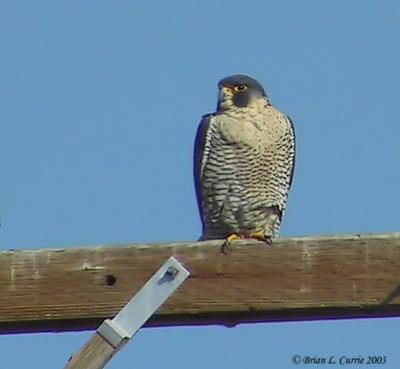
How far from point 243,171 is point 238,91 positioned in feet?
2.66

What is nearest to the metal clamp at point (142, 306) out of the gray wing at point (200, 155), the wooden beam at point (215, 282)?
the wooden beam at point (215, 282)

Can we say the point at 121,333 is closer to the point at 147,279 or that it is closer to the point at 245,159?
the point at 147,279

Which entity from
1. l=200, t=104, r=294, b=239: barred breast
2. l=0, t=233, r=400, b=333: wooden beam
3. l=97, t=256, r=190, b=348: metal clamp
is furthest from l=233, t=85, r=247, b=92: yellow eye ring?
l=97, t=256, r=190, b=348: metal clamp

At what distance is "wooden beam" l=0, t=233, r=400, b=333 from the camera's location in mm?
2219

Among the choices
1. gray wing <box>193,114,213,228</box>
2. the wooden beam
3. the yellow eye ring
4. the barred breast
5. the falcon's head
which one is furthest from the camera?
the yellow eye ring

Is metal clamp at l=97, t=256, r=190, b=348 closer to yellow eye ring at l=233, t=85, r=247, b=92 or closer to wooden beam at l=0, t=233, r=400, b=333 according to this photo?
wooden beam at l=0, t=233, r=400, b=333

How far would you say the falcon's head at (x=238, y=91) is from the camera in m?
6.50

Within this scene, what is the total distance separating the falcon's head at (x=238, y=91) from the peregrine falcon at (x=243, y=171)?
0.16 metres

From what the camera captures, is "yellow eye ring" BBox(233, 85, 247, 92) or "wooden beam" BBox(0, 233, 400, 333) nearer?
"wooden beam" BBox(0, 233, 400, 333)

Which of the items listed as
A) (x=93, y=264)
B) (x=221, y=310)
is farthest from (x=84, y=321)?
(x=221, y=310)

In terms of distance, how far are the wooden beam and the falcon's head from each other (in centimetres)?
416

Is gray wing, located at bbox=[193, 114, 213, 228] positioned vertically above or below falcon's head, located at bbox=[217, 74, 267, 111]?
below

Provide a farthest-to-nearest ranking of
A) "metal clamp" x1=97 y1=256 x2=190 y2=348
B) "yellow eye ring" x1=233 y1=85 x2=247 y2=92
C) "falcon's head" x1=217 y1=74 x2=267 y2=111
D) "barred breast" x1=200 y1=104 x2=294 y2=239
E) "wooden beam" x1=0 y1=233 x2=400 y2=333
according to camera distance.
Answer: "yellow eye ring" x1=233 y1=85 x2=247 y2=92 → "falcon's head" x1=217 y1=74 x2=267 y2=111 → "barred breast" x1=200 y1=104 x2=294 y2=239 → "wooden beam" x1=0 y1=233 x2=400 y2=333 → "metal clamp" x1=97 y1=256 x2=190 y2=348

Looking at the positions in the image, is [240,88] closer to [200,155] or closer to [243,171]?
[200,155]
